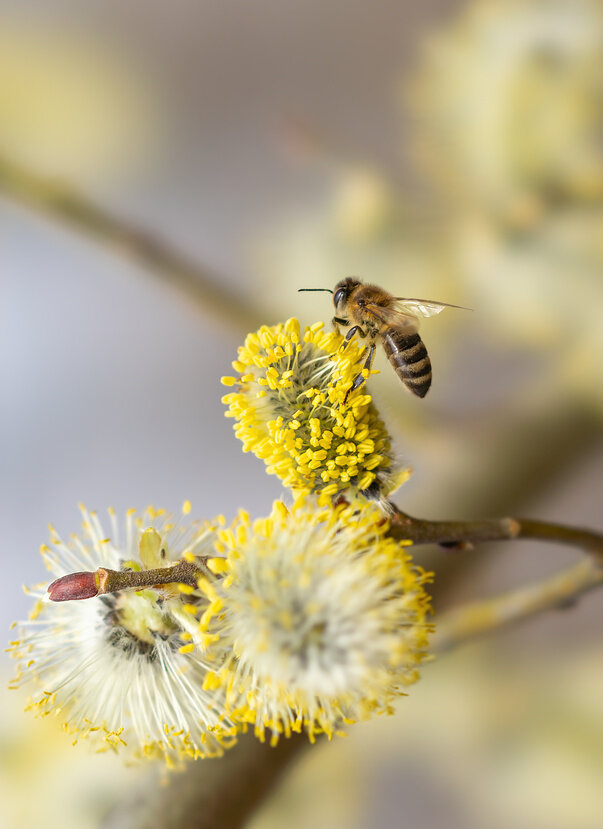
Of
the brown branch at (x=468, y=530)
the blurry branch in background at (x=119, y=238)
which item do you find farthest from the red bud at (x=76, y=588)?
the blurry branch in background at (x=119, y=238)

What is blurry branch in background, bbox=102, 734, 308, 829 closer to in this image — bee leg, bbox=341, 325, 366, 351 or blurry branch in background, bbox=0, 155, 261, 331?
bee leg, bbox=341, 325, 366, 351

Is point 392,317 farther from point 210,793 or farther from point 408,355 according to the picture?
point 210,793

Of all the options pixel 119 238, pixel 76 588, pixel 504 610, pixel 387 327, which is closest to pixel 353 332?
pixel 387 327

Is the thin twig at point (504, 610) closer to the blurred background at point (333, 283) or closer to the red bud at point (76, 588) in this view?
the blurred background at point (333, 283)

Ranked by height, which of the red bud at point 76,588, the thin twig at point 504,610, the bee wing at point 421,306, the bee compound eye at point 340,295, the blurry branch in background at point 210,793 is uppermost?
the bee compound eye at point 340,295

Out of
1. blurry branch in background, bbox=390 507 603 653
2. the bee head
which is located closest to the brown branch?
blurry branch in background, bbox=390 507 603 653
